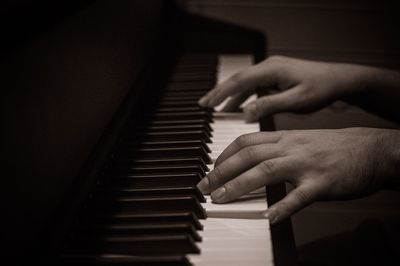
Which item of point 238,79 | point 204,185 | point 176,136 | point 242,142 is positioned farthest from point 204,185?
point 238,79

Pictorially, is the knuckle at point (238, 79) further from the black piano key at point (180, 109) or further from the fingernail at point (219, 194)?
the fingernail at point (219, 194)

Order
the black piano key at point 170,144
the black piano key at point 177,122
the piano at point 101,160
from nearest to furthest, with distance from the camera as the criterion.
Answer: the piano at point 101,160
the black piano key at point 170,144
the black piano key at point 177,122

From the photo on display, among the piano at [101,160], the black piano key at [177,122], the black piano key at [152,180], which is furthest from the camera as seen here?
the black piano key at [177,122]

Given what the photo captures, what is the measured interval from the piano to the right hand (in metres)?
0.05

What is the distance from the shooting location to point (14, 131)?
61 centimetres

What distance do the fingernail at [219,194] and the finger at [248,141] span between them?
75mm

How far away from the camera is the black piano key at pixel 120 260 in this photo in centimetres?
64

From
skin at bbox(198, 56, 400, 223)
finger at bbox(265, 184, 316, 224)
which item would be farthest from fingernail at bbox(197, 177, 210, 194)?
finger at bbox(265, 184, 316, 224)

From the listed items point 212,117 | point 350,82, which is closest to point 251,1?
point 350,82

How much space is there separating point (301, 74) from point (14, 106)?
31.7 inches

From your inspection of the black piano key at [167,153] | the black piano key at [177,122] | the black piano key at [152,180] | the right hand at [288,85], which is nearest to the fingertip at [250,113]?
the right hand at [288,85]

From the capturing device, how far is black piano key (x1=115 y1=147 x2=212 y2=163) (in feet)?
3.10

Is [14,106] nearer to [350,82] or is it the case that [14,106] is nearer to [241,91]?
[241,91]

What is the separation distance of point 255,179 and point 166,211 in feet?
0.50
